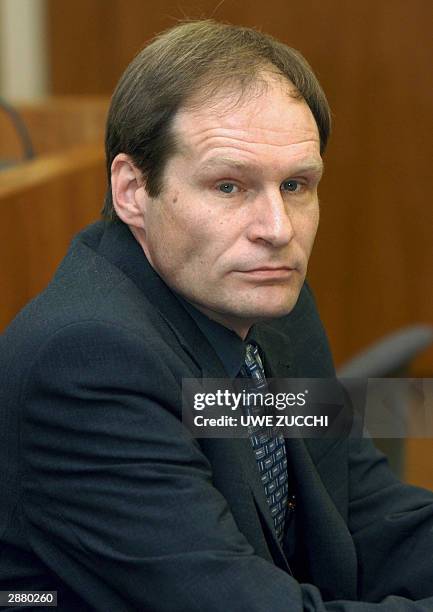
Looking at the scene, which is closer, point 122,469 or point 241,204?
point 122,469

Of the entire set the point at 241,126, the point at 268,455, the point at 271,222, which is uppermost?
the point at 241,126

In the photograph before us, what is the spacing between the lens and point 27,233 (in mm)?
2113

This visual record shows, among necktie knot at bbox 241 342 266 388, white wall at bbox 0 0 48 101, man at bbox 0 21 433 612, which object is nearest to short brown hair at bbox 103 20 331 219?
man at bbox 0 21 433 612

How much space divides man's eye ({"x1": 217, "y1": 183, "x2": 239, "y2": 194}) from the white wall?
328cm

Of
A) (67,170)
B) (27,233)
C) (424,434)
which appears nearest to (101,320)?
(424,434)

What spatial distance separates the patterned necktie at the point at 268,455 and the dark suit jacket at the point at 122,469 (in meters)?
0.08

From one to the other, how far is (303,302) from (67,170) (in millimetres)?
1003

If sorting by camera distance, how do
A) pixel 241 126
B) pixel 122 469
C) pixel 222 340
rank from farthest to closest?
pixel 222 340 → pixel 241 126 → pixel 122 469

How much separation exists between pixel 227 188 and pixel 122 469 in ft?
1.16

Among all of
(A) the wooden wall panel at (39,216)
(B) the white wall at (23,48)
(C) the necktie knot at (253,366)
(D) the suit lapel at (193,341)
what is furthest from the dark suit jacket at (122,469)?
(B) the white wall at (23,48)

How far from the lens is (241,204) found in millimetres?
1258

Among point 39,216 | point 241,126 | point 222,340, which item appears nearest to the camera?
point 241,126

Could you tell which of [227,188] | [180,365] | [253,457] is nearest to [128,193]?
[227,188]

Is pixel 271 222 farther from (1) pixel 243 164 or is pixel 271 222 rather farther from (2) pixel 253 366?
(2) pixel 253 366
